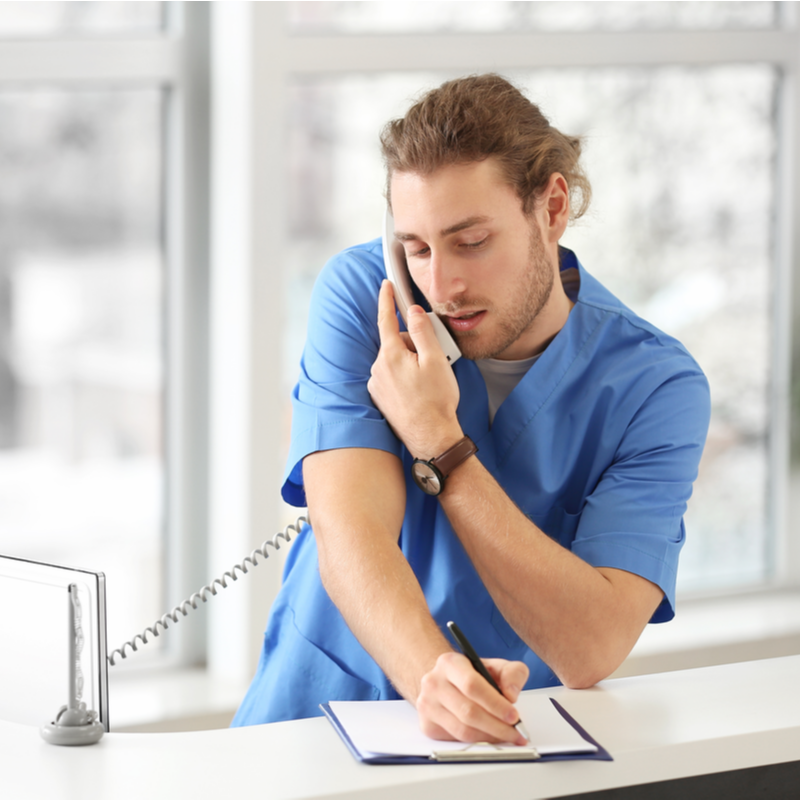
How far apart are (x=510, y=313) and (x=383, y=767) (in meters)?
0.74

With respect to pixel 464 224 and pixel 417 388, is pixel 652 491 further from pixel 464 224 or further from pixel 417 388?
pixel 464 224

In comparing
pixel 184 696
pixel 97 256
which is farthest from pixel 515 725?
pixel 97 256

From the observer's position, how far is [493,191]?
1.35 meters

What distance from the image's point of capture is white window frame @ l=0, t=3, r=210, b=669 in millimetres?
2502

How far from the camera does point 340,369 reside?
4.53 ft

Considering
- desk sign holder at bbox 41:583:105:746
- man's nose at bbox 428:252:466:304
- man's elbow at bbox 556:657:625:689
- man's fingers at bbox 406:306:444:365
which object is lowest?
man's elbow at bbox 556:657:625:689

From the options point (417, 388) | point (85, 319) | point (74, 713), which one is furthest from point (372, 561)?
point (85, 319)

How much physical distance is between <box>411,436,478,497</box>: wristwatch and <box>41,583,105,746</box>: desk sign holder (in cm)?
50

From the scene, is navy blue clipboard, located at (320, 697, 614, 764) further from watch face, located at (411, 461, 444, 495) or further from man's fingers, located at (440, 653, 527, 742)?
watch face, located at (411, 461, 444, 495)

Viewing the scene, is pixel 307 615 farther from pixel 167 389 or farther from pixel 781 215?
pixel 781 215

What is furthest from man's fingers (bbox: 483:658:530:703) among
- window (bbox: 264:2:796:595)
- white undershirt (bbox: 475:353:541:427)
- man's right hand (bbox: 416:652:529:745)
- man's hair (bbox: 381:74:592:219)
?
window (bbox: 264:2:796:595)

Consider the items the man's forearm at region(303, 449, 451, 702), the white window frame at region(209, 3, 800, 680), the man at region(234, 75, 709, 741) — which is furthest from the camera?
the white window frame at region(209, 3, 800, 680)

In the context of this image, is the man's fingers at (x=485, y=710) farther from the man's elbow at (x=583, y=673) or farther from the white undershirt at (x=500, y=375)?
the white undershirt at (x=500, y=375)

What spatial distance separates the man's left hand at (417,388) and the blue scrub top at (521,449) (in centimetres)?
4
